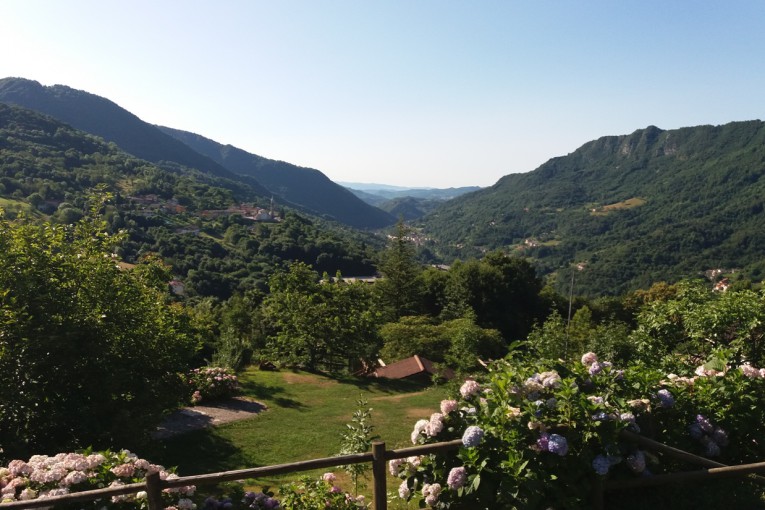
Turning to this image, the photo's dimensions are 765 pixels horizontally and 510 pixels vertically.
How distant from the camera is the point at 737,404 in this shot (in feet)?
14.5

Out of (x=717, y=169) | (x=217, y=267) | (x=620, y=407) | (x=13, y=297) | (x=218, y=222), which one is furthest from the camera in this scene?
(x=717, y=169)

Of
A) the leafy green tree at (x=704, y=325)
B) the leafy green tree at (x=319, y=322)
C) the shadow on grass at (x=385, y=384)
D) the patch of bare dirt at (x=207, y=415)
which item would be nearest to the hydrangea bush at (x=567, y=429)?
the leafy green tree at (x=704, y=325)

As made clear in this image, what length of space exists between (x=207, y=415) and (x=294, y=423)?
2.36m

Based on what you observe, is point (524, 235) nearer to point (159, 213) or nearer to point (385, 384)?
point (159, 213)

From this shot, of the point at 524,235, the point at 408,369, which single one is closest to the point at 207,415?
the point at 408,369

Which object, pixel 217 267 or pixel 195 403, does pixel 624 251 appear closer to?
pixel 217 267

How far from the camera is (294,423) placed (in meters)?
12.5

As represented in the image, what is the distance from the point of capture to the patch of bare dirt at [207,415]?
11188mm

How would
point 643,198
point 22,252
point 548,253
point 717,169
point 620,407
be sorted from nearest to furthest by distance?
point 620,407
point 22,252
point 548,253
point 717,169
point 643,198

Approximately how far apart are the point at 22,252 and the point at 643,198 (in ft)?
742

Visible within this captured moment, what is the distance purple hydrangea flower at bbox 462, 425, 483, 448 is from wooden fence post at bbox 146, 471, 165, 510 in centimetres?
245

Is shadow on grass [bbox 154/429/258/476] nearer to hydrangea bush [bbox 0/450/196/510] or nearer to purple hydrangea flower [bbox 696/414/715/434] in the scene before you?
hydrangea bush [bbox 0/450/196/510]

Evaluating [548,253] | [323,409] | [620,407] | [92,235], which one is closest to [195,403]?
[323,409]

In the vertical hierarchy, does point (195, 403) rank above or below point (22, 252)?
below
